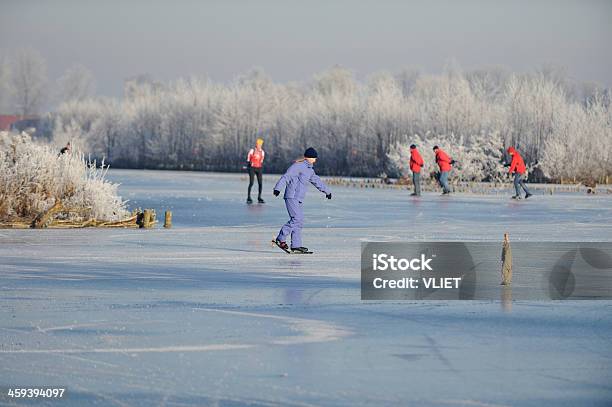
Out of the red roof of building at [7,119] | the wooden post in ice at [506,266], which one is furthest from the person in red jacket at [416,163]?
the red roof of building at [7,119]

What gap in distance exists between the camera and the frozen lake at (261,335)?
8.10m

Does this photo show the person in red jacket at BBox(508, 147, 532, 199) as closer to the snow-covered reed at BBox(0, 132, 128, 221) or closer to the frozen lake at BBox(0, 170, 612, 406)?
the snow-covered reed at BBox(0, 132, 128, 221)

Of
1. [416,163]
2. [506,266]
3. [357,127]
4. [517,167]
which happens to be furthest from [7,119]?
[506,266]

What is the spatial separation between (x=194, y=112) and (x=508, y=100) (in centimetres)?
2843

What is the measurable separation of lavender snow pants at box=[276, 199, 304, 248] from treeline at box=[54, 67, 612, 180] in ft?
93.8

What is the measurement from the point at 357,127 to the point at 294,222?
162 ft

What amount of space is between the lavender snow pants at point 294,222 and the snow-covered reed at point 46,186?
25.5 feet

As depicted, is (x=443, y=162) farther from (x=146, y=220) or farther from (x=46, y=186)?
(x=46, y=186)

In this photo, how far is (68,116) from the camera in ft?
336

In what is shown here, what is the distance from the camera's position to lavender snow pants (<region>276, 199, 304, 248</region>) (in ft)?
59.2

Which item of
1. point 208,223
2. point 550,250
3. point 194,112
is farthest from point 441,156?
point 194,112

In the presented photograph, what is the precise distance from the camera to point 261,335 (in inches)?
408

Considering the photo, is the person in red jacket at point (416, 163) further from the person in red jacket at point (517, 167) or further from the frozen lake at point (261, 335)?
the frozen lake at point (261, 335)

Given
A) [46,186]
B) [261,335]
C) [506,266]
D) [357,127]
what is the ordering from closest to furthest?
[261,335], [506,266], [46,186], [357,127]
